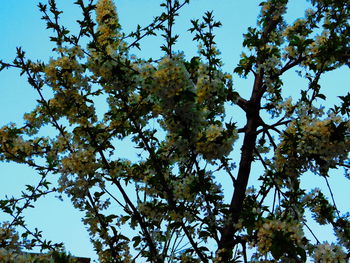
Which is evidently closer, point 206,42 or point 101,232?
point 101,232

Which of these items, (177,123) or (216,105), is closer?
(177,123)

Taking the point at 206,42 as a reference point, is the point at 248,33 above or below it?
above

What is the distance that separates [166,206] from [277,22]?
351cm

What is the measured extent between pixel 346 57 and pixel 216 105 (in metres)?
2.05

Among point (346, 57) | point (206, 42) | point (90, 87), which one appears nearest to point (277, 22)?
point (346, 57)

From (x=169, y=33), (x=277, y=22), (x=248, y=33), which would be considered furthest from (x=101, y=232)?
(x=277, y=22)

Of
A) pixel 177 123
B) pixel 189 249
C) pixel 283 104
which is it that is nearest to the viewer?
pixel 177 123

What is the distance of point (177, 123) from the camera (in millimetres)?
3447

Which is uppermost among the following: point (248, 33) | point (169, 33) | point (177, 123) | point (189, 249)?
point (248, 33)

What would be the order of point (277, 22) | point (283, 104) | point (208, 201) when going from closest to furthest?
point (208, 201) < point (283, 104) < point (277, 22)

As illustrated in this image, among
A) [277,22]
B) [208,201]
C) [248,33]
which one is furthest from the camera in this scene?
[277,22]

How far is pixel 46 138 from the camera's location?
4.82m

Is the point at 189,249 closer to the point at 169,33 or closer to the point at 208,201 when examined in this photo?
the point at 208,201

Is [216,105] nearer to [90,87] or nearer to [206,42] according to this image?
[206,42]
